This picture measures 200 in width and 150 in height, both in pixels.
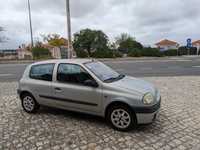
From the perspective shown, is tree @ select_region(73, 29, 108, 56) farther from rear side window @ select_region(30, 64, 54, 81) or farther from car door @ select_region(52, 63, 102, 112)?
car door @ select_region(52, 63, 102, 112)

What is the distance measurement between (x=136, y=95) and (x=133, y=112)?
0.35 m

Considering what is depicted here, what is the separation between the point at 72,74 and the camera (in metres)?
4.44

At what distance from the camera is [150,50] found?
126ft

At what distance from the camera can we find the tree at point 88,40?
4456 centimetres

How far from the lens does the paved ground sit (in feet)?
11.2

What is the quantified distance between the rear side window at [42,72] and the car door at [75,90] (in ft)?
0.81

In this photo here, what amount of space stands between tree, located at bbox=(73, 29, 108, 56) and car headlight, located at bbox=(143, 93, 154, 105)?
133 feet

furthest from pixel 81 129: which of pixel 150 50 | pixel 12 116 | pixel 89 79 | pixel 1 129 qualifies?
pixel 150 50

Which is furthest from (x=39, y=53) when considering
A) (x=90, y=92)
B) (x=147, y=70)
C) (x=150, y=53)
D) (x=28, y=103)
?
(x=90, y=92)

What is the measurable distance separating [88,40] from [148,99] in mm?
41806

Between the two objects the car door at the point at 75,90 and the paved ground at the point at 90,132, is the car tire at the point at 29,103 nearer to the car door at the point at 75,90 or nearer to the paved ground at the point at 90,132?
the paved ground at the point at 90,132

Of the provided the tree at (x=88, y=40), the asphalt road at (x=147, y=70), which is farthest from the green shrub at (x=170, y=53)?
the asphalt road at (x=147, y=70)

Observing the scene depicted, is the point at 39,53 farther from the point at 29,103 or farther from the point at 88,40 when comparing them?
the point at 29,103

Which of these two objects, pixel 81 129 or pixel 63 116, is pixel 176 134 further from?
pixel 63 116
